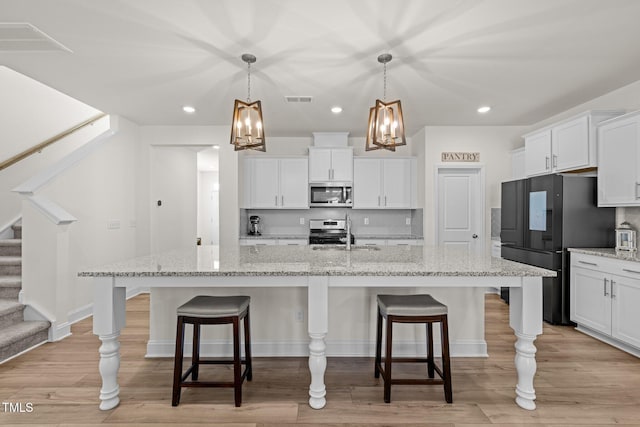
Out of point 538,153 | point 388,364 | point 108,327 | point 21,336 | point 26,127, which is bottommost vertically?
point 21,336

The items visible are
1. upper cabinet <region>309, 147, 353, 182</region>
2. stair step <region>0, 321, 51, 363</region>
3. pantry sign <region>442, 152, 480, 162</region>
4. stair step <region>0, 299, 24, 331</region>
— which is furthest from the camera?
upper cabinet <region>309, 147, 353, 182</region>

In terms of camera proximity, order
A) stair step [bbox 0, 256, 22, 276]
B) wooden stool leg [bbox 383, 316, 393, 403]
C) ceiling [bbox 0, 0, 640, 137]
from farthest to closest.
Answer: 1. stair step [bbox 0, 256, 22, 276]
2. ceiling [bbox 0, 0, 640, 137]
3. wooden stool leg [bbox 383, 316, 393, 403]

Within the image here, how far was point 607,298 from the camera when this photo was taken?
304cm

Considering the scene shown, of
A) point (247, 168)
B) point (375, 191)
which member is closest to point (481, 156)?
point (375, 191)

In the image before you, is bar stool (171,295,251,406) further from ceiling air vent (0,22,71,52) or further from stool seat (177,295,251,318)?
ceiling air vent (0,22,71,52)

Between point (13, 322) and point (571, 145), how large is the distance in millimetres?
5747

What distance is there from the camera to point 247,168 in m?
5.30

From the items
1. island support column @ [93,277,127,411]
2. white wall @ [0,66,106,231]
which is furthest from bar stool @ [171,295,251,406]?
white wall @ [0,66,106,231]

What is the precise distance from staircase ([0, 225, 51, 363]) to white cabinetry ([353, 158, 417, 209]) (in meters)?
4.02

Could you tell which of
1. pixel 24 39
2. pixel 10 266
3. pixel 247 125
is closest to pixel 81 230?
pixel 10 266

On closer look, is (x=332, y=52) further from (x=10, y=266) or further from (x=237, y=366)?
(x=10, y=266)

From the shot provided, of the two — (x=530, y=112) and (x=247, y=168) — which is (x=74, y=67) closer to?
(x=247, y=168)

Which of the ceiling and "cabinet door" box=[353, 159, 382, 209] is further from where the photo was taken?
"cabinet door" box=[353, 159, 382, 209]

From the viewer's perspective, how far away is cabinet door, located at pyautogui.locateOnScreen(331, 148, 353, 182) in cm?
524
